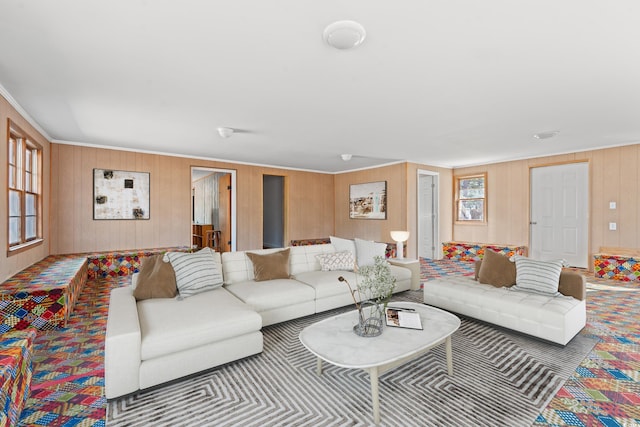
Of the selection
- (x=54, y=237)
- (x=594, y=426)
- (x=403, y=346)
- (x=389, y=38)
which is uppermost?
(x=389, y=38)

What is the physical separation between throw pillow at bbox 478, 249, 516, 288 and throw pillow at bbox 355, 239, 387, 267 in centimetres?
123

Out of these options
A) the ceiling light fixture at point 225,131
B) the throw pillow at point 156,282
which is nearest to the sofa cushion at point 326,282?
the throw pillow at point 156,282

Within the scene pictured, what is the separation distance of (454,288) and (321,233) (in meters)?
5.38

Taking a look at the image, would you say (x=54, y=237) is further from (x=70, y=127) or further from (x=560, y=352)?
(x=560, y=352)

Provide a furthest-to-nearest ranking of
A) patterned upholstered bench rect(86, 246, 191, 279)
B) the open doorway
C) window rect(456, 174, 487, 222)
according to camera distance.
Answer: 1. window rect(456, 174, 487, 222)
2. the open doorway
3. patterned upholstered bench rect(86, 246, 191, 279)

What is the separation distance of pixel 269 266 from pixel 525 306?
8.55ft

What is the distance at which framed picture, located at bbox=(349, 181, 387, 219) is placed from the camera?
7.25 metres

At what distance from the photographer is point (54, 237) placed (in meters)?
4.92

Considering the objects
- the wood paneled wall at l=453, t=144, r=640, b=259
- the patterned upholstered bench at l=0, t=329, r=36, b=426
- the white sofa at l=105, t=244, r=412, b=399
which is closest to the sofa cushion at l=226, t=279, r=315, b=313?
the white sofa at l=105, t=244, r=412, b=399

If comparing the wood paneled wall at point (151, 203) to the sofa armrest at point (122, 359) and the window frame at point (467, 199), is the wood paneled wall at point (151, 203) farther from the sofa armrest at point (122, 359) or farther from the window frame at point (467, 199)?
the sofa armrest at point (122, 359)

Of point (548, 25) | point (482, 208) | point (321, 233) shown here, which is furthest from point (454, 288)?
point (321, 233)

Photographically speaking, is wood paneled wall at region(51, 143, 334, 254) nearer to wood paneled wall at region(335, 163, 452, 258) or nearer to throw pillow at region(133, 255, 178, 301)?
wood paneled wall at region(335, 163, 452, 258)

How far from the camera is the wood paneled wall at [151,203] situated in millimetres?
4992

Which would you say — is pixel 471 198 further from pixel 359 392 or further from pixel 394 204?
pixel 359 392
